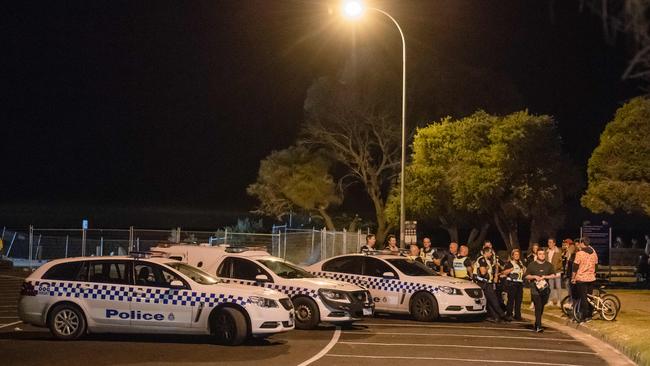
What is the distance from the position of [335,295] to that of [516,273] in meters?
4.33

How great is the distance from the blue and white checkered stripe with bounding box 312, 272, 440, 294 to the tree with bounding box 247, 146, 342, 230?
88.6ft

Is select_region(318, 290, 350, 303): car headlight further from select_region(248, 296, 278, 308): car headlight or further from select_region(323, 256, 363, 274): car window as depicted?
select_region(323, 256, 363, 274): car window

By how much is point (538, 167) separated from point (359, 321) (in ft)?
68.9

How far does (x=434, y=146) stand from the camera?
118 feet

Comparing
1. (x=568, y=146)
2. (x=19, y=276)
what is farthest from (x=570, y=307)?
(x=568, y=146)

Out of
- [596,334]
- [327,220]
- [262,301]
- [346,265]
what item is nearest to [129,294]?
Answer: [262,301]

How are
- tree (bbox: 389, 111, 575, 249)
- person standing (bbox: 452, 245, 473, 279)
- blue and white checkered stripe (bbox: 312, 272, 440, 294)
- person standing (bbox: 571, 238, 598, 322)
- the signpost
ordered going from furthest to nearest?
tree (bbox: 389, 111, 575, 249)
the signpost
person standing (bbox: 452, 245, 473, 279)
blue and white checkered stripe (bbox: 312, 272, 440, 294)
person standing (bbox: 571, 238, 598, 322)

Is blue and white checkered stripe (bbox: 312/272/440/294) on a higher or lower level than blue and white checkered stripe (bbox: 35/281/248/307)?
higher

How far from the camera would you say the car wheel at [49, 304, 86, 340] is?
1351cm

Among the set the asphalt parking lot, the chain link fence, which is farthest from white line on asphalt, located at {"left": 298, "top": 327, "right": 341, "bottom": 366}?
the chain link fence

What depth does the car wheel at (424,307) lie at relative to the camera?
17781 millimetres

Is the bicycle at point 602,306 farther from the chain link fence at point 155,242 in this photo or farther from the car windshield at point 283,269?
the chain link fence at point 155,242

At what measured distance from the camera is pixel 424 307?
58.8ft

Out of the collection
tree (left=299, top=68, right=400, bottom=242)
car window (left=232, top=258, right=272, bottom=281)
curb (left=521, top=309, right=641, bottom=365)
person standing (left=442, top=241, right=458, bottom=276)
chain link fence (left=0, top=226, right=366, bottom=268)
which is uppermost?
tree (left=299, top=68, right=400, bottom=242)
